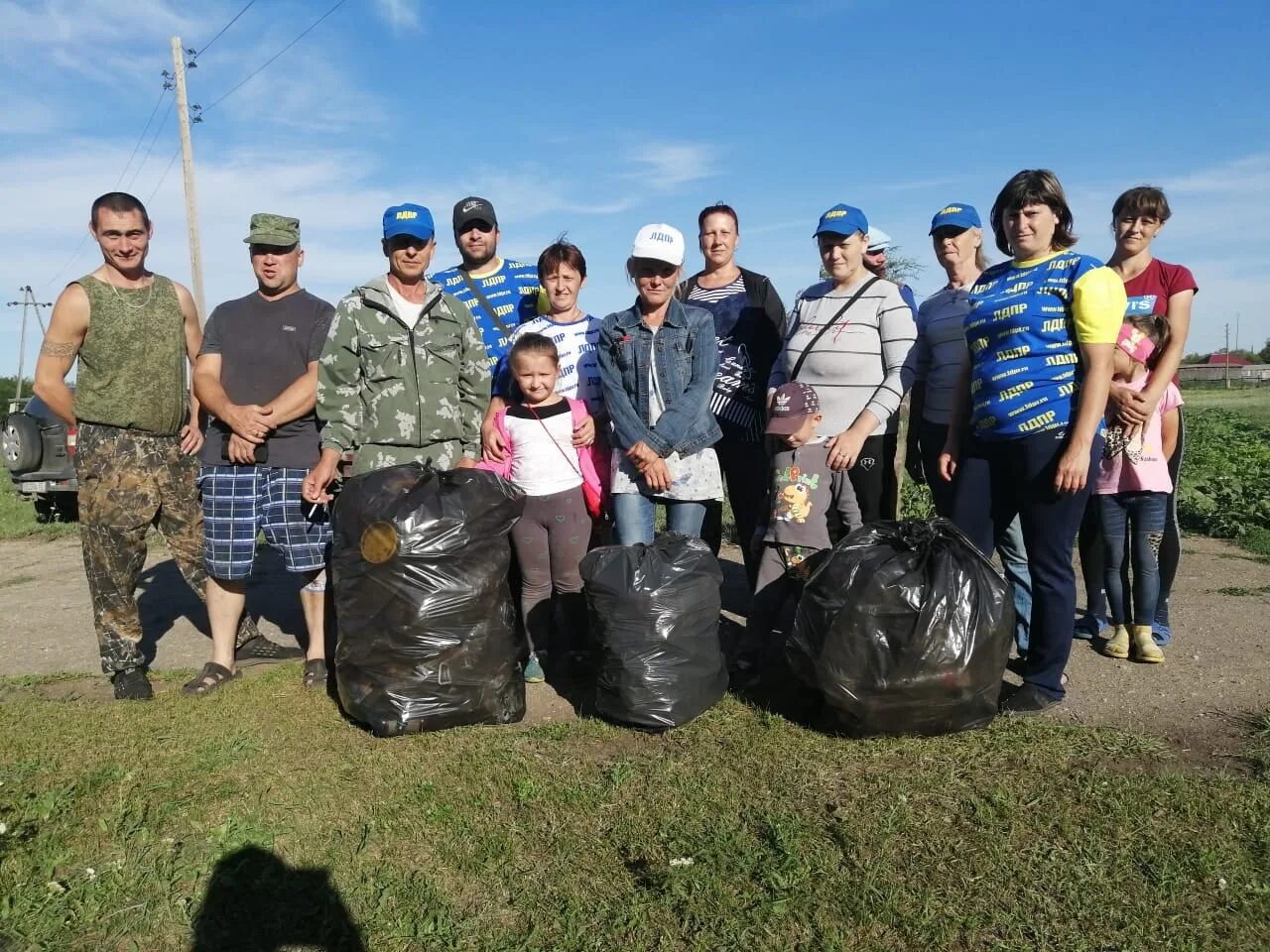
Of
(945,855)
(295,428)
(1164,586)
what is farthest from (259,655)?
(1164,586)

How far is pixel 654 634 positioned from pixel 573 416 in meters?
1.07

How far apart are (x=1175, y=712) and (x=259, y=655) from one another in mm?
4024

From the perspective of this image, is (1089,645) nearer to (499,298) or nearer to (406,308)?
(499,298)

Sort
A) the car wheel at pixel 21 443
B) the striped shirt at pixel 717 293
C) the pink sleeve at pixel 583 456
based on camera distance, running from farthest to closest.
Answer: the car wheel at pixel 21 443 < the striped shirt at pixel 717 293 < the pink sleeve at pixel 583 456

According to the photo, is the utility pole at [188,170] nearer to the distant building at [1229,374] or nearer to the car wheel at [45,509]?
the car wheel at [45,509]

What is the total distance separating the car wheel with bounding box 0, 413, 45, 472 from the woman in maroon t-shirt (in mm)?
9753

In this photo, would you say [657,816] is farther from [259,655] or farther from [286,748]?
[259,655]

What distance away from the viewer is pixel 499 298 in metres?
4.50

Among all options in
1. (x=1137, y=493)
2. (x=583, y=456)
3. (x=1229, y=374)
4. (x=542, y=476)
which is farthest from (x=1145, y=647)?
(x=1229, y=374)

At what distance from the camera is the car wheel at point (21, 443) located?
31.1 ft

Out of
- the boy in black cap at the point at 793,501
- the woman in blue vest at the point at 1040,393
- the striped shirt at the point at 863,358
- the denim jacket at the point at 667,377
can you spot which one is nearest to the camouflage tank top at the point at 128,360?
the denim jacket at the point at 667,377

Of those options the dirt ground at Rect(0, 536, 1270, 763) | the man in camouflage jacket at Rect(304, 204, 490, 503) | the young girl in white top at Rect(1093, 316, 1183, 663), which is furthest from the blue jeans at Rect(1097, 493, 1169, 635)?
the man in camouflage jacket at Rect(304, 204, 490, 503)

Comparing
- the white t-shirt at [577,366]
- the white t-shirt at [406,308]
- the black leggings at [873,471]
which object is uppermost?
the white t-shirt at [406,308]

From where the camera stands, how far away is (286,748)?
11.2ft
